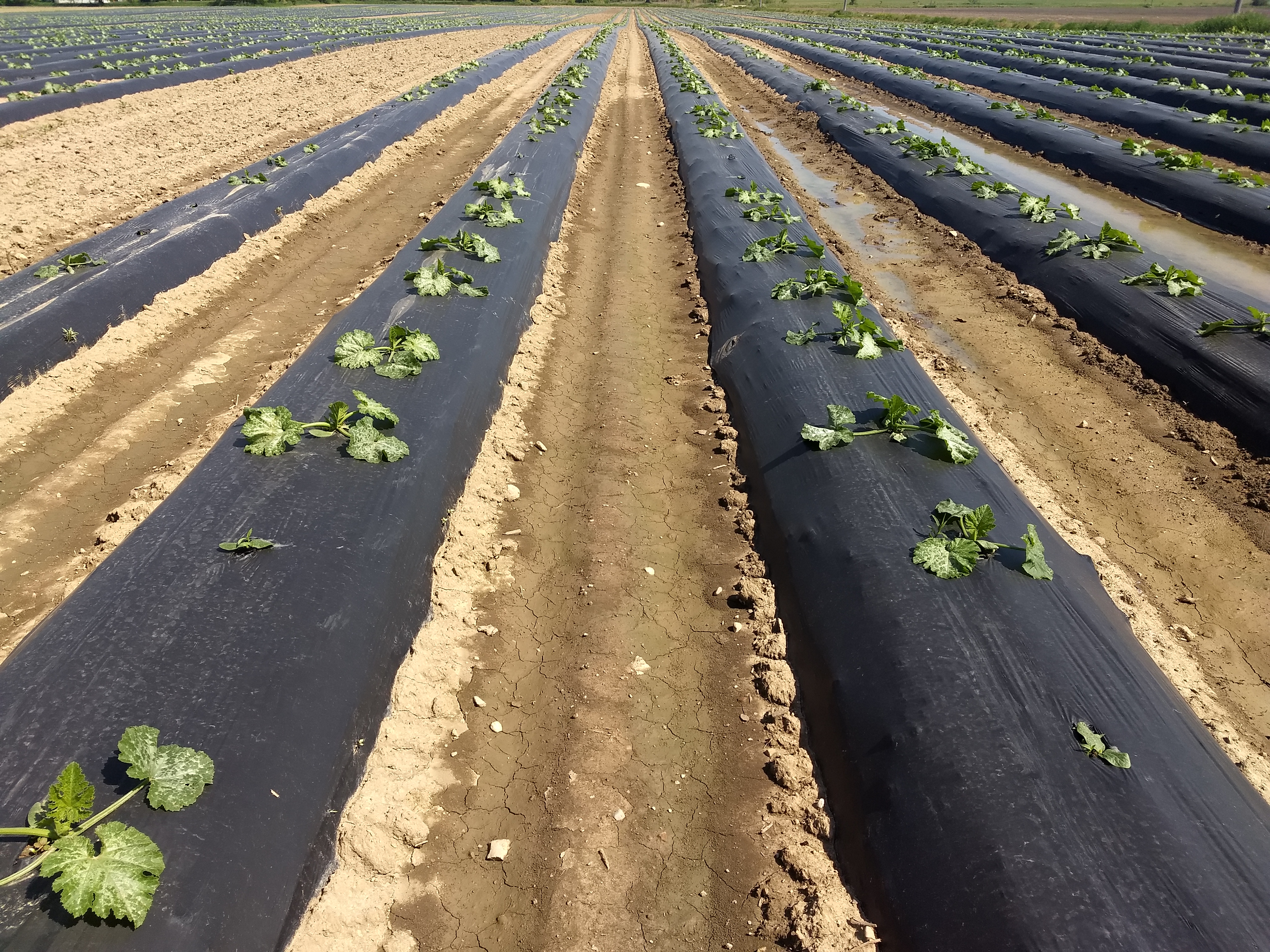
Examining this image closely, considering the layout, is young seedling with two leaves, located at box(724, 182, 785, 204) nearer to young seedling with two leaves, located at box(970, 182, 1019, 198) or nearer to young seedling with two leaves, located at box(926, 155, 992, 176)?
young seedling with two leaves, located at box(970, 182, 1019, 198)

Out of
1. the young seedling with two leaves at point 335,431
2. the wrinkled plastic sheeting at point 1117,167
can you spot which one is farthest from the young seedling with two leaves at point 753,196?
the young seedling with two leaves at point 335,431

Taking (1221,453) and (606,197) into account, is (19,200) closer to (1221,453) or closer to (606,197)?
(606,197)

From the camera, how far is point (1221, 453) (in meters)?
7.22

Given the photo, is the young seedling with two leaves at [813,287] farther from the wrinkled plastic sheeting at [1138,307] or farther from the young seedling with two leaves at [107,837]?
the young seedling with two leaves at [107,837]

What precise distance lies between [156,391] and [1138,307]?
489 inches

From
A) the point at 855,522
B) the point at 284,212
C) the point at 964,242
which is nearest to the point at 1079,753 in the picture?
the point at 855,522

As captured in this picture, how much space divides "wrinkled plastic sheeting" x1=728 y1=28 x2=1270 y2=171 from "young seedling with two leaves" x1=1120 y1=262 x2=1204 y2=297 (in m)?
11.4

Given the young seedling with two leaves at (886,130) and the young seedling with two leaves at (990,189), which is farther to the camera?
the young seedling with two leaves at (886,130)

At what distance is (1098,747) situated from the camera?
355cm

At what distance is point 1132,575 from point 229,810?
272 inches

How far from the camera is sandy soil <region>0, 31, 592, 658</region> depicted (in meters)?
5.90

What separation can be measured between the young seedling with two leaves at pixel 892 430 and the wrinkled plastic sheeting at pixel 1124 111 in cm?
1758

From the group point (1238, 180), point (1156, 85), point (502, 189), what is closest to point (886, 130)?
point (1238, 180)

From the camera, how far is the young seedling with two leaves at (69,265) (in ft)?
28.6
